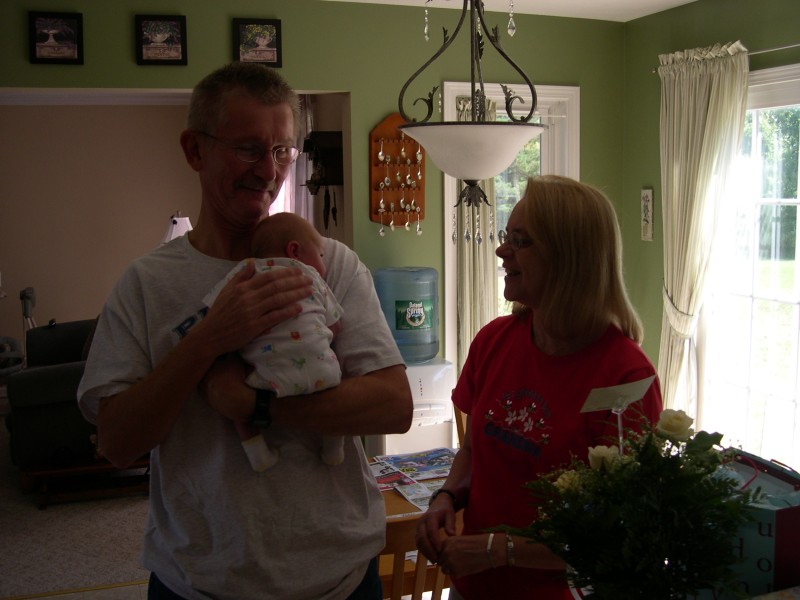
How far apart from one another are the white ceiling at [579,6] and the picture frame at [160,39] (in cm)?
107

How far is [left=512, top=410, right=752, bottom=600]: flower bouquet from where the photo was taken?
0.96m

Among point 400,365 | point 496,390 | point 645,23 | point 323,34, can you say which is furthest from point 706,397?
point 400,365

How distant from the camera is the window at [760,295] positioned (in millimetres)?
3961

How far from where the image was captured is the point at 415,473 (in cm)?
263

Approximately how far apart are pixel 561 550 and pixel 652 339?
4.24 meters

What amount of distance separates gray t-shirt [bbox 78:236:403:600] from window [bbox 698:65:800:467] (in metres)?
3.35

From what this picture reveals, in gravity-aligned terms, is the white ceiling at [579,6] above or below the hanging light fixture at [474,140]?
above

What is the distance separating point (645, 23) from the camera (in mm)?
4914

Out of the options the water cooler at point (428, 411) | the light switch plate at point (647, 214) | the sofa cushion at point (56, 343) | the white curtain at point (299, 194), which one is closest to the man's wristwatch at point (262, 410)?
the water cooler at point (428, 411)

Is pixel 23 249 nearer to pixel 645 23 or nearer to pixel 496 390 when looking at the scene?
pixel 645 23

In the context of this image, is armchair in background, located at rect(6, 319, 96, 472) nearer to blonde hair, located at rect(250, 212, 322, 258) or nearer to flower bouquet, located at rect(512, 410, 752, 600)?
blonde hair, located at rect(250, 212, 322, 258)

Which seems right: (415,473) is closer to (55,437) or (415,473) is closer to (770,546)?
(770,546)

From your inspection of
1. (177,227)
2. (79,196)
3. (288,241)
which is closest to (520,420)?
(288,241)

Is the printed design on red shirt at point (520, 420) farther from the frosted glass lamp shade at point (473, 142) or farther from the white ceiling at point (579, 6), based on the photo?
the white ceiling at point (579, 6)
